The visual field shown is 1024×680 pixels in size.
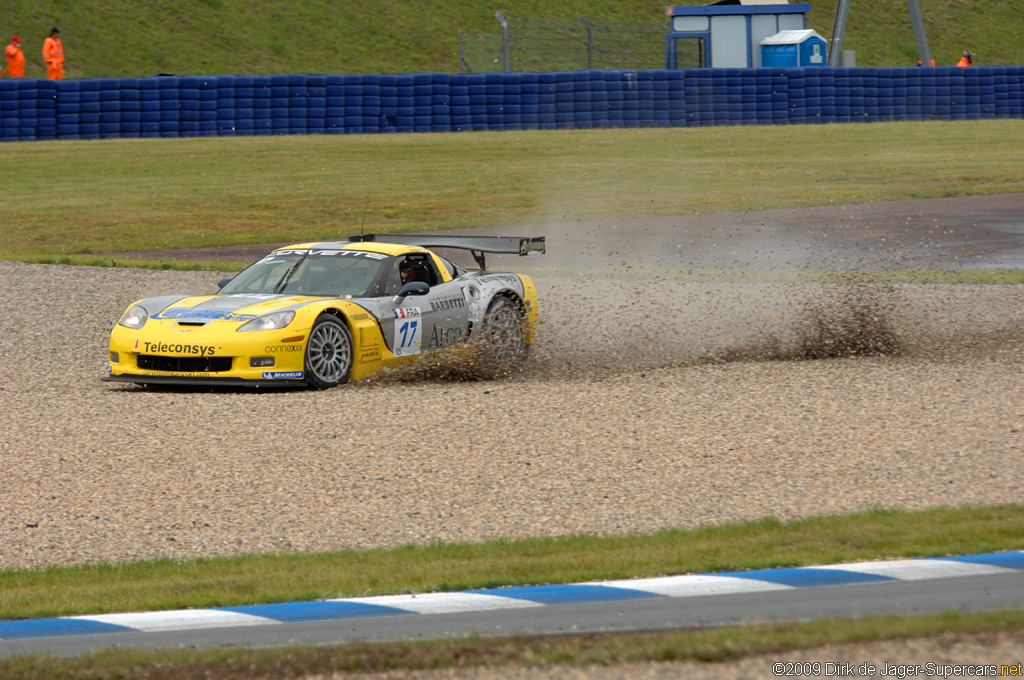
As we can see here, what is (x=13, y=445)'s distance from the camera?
748cm

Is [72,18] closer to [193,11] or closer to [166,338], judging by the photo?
[193,11]

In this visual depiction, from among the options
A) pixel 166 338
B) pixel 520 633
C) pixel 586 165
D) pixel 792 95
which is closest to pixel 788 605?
pixel 520 633

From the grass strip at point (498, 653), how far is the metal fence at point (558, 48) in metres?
33.2

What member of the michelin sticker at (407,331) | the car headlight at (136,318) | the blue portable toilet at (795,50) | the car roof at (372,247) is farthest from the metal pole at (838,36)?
the car headlight at (136,318)

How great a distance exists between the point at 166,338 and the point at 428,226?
11.0 m

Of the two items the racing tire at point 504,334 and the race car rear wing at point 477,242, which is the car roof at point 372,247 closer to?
the race car rear wing at point 477,242

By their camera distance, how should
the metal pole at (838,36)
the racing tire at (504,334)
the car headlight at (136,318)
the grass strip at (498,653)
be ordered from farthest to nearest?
the metal pole at (838,36), the racing tire at (504,334), the car headlight at (136,318), the grass strip at (498,653)

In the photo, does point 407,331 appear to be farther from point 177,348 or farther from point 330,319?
point 177,348

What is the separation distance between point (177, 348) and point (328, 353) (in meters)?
1.12

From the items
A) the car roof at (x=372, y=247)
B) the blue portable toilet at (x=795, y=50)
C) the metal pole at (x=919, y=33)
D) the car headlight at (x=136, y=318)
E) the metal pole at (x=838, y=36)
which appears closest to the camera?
the car headlight at (x=136, y=318)

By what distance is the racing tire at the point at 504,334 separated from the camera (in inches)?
404

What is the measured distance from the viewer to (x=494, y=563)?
5020mm

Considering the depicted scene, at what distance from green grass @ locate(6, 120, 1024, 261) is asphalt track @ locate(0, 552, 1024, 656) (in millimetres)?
13839

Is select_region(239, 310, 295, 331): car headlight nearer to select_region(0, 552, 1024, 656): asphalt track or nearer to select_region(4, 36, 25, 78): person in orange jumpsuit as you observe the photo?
select_region(0, 552, 1024, 656): asphalt track
